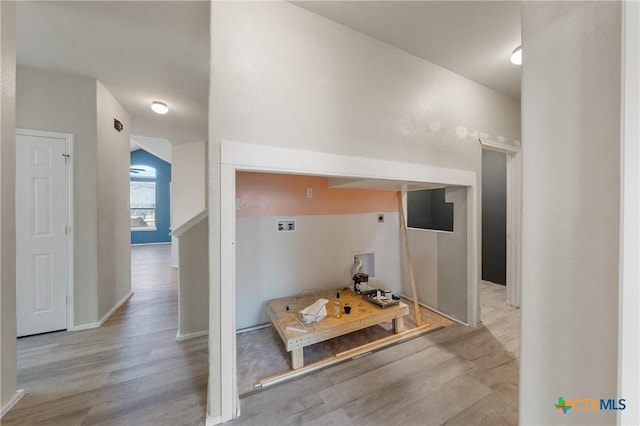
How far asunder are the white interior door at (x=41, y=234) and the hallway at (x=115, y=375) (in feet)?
0.79

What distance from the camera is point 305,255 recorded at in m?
2.82

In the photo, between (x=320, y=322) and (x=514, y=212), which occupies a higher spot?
(x=514, y=212)

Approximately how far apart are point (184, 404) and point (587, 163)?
2.31 meters

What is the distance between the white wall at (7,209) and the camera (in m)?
1.40

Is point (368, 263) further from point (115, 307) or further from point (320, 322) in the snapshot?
point (115, 307)

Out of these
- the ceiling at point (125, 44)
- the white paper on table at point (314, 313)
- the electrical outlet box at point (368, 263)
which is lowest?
the white paper on table at point (314, 313)

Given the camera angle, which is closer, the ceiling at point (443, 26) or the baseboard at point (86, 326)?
the ceiling at point (443, 26)

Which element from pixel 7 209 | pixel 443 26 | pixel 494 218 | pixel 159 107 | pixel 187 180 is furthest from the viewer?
pixel 187 180

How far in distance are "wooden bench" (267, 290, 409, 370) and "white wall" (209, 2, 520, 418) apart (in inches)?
24.5

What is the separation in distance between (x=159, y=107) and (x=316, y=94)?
270cm

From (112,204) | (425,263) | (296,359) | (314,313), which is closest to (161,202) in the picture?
(112,204)

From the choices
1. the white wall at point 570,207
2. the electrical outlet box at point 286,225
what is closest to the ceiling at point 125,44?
the electrical outlet box at point 286,225

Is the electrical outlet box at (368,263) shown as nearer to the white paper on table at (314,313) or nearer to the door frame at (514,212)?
the white paper on table at (314,313)

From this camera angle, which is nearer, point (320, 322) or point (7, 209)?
point (7, 209)
